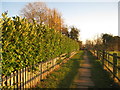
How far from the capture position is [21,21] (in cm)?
581

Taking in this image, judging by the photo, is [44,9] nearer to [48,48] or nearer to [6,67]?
[48,48]

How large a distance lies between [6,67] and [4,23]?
1492 millimetres

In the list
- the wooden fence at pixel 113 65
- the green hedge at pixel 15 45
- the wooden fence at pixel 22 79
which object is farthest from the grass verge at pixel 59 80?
the wooden fence at pixel 113 65

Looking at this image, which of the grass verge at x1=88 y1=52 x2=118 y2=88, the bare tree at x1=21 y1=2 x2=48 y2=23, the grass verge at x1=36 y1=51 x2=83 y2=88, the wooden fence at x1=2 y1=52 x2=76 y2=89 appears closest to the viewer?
the wooden fence at x1=2 y1=52 x2=76 y2=89

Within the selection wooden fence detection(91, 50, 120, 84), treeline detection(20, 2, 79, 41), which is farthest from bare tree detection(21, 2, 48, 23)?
wooden fence detection(91, 50, 120, 84)

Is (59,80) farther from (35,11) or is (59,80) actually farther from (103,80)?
(35,11)

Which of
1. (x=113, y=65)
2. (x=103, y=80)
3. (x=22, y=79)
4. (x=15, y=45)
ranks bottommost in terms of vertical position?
(x=103, y=80)

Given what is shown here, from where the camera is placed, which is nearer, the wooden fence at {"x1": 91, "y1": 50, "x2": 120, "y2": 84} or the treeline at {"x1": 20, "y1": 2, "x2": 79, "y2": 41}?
the wooden fence at {"x1": 91, "y1": 50, "x2": 120, "y2": 84}

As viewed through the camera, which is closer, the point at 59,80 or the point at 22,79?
the point at 22,79

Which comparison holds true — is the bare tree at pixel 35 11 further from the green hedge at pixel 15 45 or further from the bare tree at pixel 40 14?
the green hedge at pixel 15 45

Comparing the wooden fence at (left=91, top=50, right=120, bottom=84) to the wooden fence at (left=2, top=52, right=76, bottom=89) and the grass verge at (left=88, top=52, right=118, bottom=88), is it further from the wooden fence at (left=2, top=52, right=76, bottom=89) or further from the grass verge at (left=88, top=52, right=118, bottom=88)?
the wooden fence at (left=2, top=52, right=76, bottom=89)

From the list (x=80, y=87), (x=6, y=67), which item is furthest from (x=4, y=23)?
(x=80, y=87)

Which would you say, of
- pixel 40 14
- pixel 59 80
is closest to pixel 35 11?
pixel 40 14

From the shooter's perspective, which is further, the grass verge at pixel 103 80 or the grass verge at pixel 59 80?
the grass verge at pixel 103 80
